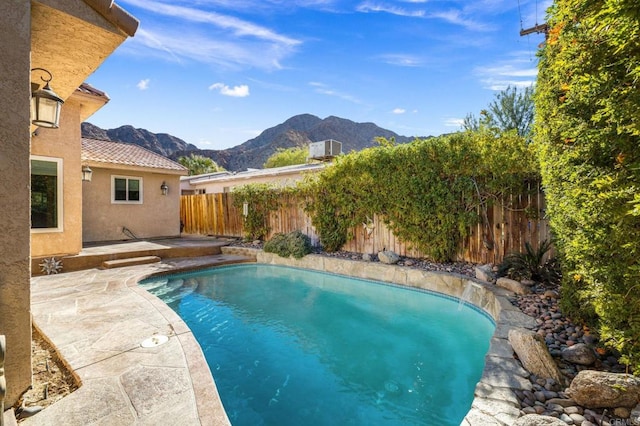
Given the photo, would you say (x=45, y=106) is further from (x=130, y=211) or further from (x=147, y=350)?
(x=130, y=211)

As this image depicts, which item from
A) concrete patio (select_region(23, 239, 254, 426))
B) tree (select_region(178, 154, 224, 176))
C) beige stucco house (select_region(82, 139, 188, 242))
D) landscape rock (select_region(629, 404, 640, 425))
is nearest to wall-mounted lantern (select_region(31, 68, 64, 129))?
concrete patio (select_region(23, 239, 254, 426))

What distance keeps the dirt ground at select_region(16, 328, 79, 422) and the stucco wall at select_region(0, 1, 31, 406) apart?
0.17 m

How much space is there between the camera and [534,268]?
5.75m

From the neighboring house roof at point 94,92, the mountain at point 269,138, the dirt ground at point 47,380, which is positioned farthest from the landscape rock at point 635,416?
the mountain at point 269,138

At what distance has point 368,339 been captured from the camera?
4.88m

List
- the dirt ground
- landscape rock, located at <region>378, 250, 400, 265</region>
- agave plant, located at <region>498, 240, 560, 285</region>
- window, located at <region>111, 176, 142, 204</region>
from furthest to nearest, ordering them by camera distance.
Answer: window, located at <region>111, 176, 142, 204</region> → landscape rock, located at <region>378, 250, 400, 265</region> → agave plant, located at <region>498, 240, 560, 285</region> → the dirt ground

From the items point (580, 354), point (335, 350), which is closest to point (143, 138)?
point (335, 350)

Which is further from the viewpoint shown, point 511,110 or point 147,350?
point 511,110

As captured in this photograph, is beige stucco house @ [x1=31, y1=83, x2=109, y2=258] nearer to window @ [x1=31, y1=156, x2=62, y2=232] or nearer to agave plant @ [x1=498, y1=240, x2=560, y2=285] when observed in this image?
window @ [x1=31, y1=156, x2=62, y2=232]

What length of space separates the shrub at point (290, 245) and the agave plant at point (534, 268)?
5.65 meters

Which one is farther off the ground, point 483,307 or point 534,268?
point 534,268

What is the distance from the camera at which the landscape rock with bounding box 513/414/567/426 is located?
2002 millimetres

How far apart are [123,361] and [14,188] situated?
198 centimetres

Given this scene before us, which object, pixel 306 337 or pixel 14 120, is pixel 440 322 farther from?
pixel 14 120
